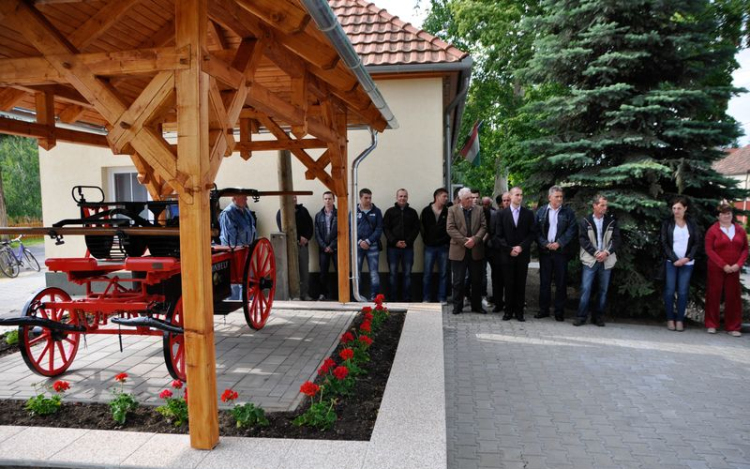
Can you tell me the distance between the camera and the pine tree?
7.73 m

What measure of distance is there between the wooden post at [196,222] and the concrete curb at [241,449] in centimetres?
19

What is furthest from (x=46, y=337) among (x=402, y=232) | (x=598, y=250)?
(x=598, y=250)

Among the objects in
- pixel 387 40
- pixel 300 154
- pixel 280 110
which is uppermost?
pixel 387 40

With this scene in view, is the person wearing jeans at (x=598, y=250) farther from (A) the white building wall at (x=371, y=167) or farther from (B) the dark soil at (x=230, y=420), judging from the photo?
(B) the dark soil at (x=230, y=420)

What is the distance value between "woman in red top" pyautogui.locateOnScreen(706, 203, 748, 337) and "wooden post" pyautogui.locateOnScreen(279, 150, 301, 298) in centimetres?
610

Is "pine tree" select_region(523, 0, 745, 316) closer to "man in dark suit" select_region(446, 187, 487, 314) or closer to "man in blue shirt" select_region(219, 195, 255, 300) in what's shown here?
"man in dark suit" select_region(446, 187, 487, 314)

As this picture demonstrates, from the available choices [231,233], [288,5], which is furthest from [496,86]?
[288,5]

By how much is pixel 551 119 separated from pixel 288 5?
6536 mm

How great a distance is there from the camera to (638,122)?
811cm

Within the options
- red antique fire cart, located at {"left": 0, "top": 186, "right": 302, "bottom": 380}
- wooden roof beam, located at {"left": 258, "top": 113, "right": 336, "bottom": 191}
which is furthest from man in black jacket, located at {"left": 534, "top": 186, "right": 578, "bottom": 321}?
red antique fire cart, located at {"left": 0, "top": 186, "right": 302, "bottom": 380}

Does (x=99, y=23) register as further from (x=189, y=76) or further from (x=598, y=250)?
(x=598, y=250)

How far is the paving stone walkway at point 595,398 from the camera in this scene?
3.69 metres

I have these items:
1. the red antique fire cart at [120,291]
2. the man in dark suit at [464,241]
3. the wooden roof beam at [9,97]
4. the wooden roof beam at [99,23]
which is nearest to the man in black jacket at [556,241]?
the man in dark suit at [464,241]

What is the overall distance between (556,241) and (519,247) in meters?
0.56
